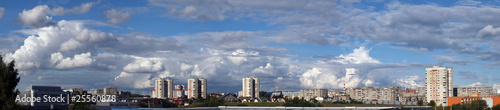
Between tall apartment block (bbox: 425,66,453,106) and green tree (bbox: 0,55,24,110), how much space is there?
17414 cm

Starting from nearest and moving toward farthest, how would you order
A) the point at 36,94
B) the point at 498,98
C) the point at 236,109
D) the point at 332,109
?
the point at 332,109 → the point at 236,109 → the point at 36,94 → the point at 498,98

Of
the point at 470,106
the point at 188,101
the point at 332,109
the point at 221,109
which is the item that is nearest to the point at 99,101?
the point at 221,109

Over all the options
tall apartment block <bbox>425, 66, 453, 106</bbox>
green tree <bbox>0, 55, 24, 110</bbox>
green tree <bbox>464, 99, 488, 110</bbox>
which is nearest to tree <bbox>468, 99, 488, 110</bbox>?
green tree <bbox>464, 99, 488, 110</bbox>

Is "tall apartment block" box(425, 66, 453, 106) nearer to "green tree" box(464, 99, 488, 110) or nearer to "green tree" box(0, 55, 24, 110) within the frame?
"green tree" box(464, 99, 488, 110)

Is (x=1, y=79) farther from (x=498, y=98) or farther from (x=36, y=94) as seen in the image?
(x=498, y=98)

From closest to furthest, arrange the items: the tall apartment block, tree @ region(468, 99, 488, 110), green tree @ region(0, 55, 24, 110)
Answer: green tree @ region(0, 55, 24, 110)
tree @ region(468, 99, 488, 110)
the tall apartment block

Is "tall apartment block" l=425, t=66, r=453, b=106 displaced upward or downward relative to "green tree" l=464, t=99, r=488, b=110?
upward

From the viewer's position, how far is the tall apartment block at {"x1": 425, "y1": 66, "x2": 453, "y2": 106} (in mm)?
189000

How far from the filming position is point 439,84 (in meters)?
192

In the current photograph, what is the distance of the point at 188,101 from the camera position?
628 ft

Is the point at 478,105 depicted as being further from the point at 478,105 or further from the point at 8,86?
the point at 8,86

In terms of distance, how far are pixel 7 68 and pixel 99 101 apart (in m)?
59.2

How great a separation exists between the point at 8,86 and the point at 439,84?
180m

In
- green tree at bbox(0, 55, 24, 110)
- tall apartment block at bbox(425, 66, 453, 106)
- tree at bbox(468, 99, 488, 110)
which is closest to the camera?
green tree at bbox(0, 55, 24, 110)
